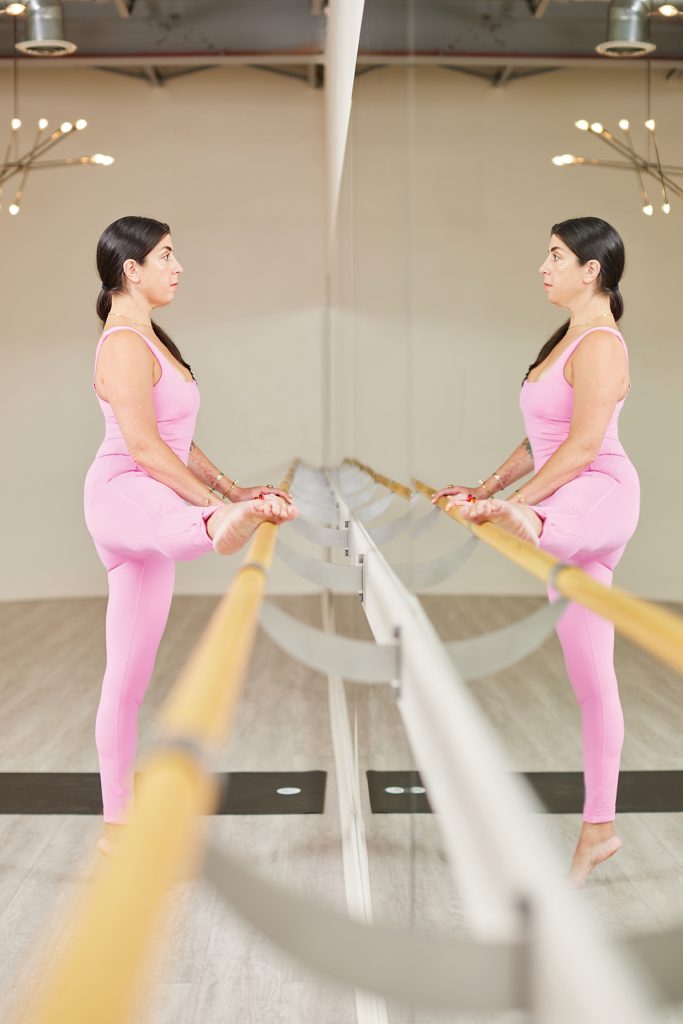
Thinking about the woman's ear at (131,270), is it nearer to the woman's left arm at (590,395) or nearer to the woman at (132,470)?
the woman at (132,470)

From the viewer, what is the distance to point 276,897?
0.65m

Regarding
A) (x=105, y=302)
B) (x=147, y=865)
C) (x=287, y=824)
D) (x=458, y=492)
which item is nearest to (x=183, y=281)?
(x=105, y=302)

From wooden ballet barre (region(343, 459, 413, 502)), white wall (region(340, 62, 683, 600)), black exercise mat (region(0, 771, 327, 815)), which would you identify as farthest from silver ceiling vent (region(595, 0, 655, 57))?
black exercise mat (region(0, 771, 327, 815))

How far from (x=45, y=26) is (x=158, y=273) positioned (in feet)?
14.5

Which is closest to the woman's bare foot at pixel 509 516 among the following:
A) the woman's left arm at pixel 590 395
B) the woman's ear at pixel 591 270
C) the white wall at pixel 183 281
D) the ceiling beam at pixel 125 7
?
the woman's left arm at pixel 590 395

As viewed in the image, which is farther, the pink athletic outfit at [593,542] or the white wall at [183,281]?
the white wall at [183,281]

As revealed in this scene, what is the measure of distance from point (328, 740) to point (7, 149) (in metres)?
5.60

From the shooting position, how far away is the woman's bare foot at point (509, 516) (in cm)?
105

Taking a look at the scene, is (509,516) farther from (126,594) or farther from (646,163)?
(126,594)

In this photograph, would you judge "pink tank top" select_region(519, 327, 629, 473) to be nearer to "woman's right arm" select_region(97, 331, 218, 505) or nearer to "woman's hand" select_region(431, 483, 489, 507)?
"woman's hand" select_region(431, 483, 489, 507)

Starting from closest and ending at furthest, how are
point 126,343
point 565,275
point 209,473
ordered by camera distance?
point 565,275, point 126,343, point 209,473

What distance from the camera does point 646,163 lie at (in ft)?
2.17

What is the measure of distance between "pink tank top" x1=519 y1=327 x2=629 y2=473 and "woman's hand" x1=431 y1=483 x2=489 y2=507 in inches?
4.4

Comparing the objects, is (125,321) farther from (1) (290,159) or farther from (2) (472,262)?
(1) (290,159)
